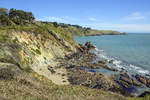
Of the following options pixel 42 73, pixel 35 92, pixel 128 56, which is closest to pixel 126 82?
pixel 42 73

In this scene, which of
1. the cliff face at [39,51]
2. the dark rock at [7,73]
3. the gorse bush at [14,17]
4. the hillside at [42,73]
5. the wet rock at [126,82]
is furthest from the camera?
the gorse bush at [14,17]

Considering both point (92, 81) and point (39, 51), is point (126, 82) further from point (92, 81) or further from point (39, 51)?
point (39, 51)

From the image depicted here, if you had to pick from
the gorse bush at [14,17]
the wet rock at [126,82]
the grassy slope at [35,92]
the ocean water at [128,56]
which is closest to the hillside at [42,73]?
the grassy slope at [35,92]

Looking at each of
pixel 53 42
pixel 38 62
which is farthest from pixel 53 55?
pixel 38 62

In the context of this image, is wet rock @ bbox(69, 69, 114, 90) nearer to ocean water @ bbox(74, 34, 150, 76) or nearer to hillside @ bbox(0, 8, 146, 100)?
hillside @ bbox(0, 8, 146, 100)

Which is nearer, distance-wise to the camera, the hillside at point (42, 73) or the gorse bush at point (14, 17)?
the hillside at point (42, 73)

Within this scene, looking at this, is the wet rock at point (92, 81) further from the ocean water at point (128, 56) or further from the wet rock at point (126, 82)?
the ocean water at point (128, 56)

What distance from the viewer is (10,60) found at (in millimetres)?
16172

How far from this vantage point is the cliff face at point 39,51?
24375 mm

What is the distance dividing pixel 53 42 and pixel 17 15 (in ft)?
92.0

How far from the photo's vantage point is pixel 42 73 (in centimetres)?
2530

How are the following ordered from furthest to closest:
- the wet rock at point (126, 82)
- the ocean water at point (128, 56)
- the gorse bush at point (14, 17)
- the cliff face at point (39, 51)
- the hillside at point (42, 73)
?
1. the gorse bush at point (14, 17)
2. the ocean water at point (128, 56)
3. the cliff face at point (39, 51)
4. the wet rock at point (126, 82)
5. the hillside at point (42, 73)

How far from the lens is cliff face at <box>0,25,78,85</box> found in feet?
80.0

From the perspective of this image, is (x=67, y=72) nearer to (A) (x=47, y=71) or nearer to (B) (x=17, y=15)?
(A) (x=47, y=71)
